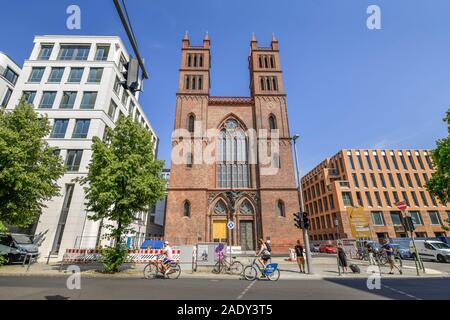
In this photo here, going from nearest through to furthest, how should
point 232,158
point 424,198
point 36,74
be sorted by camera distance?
point 36,74 → point 232,158 → point 424,198

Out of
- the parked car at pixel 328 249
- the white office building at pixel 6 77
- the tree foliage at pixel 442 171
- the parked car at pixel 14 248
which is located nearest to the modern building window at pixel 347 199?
the parked car at pixel 328 249

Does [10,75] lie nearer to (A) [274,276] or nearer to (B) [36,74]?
(B) [36,74]

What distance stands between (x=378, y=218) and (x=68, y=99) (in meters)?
53.0

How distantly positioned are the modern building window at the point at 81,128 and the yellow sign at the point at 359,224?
101 ft

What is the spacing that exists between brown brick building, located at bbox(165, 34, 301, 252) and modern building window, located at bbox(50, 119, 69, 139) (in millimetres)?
12011

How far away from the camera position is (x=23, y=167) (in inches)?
572

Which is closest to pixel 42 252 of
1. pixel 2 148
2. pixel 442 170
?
pixel 2 148

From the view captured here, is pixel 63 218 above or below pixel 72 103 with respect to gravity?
below

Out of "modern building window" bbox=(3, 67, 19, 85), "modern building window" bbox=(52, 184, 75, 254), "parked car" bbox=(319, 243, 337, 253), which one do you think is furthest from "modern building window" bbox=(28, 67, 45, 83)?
"parked car" bbox=(319, 243, 337, 253)

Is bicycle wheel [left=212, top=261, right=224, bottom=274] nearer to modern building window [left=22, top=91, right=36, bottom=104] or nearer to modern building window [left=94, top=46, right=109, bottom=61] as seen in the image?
modern building window [left=22, top=91, right=36, bottom=104]

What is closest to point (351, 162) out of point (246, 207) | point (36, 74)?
point (246, 207)

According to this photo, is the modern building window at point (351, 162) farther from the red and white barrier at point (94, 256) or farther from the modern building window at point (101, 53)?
the modern building window at point (101, 53)

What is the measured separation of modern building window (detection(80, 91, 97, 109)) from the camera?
2508 cm

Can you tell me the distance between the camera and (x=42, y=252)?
19.8 meters
